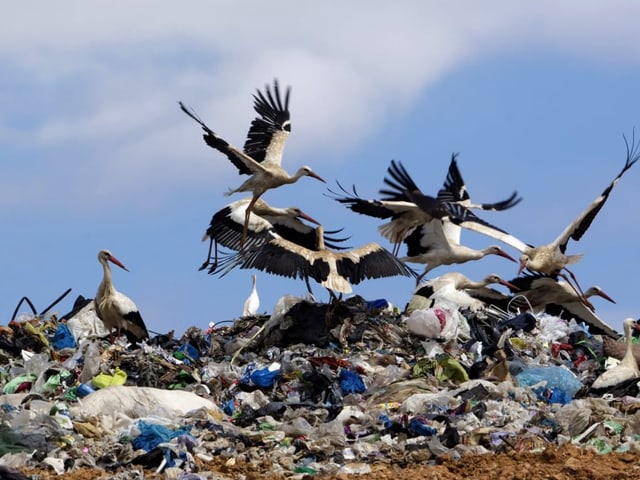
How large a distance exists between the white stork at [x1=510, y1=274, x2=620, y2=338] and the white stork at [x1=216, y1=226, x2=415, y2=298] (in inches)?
80.6

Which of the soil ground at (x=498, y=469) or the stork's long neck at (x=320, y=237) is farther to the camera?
the stork's long neck at (x=320, y=237)

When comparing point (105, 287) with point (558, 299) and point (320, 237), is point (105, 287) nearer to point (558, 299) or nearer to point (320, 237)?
point (320, 237)

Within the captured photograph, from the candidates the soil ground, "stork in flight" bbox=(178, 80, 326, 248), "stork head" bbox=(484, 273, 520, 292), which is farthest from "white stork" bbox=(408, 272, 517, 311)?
the soil ground

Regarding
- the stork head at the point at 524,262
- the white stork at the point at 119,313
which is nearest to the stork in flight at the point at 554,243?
the stork head at the point at 524,262

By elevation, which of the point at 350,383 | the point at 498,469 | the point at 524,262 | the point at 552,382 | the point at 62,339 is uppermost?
the point at 524,262

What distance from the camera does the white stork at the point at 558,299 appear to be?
13781 mm

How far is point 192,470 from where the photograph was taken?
7328 mm

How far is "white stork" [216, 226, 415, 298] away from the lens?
464 inches

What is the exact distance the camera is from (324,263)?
1190 cm

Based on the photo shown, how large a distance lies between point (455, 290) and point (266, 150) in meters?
3.53

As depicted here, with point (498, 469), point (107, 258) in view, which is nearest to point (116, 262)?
point (107, 258)

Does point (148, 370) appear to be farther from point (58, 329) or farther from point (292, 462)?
point (292, 462)

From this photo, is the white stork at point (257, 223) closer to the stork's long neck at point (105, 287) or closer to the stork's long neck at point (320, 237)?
the stork's long neck at point (320, 237)

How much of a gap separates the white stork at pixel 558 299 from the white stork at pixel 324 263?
2.05 m
